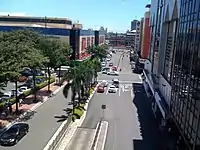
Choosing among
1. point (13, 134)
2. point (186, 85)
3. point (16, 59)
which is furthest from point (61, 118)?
point (186, 85)

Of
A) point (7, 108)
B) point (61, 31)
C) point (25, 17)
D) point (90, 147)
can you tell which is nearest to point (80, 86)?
point (7, 108)

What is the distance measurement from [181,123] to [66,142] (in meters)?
10.9

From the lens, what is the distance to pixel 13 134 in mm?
26500

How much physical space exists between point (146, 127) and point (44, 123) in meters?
11.4

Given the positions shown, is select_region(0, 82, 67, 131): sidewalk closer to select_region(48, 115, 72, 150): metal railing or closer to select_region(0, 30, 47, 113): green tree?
select_region(0, 30, 47, 113): green tree

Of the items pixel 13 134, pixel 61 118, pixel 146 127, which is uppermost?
pixel 13 134

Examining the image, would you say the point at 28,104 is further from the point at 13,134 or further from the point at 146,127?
the point at 146,127

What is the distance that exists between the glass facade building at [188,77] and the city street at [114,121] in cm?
591

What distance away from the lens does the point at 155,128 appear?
107 feet

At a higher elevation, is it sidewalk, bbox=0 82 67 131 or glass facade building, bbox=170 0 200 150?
glass facade building, bbox=170 0 200 150

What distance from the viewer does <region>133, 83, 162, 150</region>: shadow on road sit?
27.9 metres

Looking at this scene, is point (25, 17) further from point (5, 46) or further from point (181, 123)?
point (181, 123)

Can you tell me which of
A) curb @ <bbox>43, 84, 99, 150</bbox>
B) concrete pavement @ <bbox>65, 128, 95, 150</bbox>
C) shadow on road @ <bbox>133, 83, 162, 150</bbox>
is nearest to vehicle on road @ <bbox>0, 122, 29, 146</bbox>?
curb @ <bbox>43, 84, 99, 150</bbox>

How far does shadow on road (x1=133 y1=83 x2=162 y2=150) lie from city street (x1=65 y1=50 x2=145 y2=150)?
0.60m
